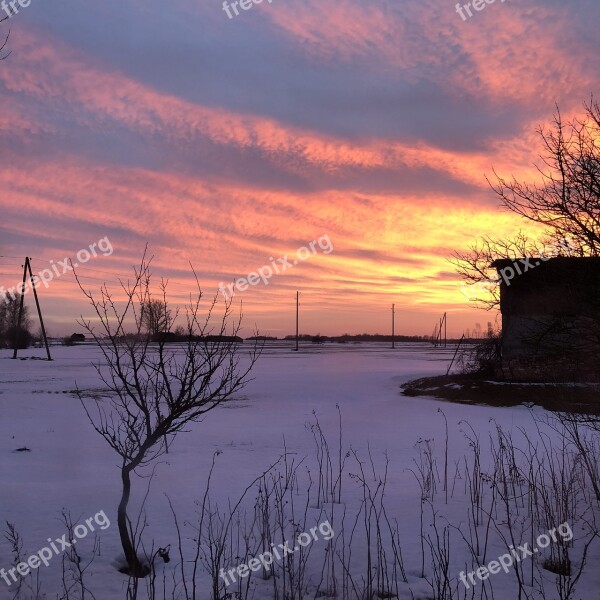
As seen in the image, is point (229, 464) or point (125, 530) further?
point (229, 464)

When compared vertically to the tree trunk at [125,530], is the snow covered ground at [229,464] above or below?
below

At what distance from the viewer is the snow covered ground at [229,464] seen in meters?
5.21

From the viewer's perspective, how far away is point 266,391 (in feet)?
71.1

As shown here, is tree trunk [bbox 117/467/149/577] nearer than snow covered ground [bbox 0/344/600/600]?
Yes

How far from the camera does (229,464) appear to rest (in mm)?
9266

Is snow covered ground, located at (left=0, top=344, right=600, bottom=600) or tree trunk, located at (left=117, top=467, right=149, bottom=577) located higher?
tree trunk, located at (left=117, top=467, right=149, bottom=577)

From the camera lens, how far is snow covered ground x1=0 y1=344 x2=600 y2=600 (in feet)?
17.1

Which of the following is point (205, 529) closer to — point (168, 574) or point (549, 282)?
point (168, 574)

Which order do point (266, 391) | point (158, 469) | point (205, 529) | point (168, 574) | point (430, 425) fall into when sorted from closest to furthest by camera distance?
point (168, 574)
point (205, 529)
point (158, 469)
point (430, 425)
point (266, 391)

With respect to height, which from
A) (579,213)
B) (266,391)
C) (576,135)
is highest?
(576,135)

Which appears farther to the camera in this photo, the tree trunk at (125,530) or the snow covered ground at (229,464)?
the snow covered ground at (229,464)

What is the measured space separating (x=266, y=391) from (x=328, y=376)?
771 cm

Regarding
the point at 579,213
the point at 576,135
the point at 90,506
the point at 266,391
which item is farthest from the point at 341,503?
the point at 266,391

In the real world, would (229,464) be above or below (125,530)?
below
